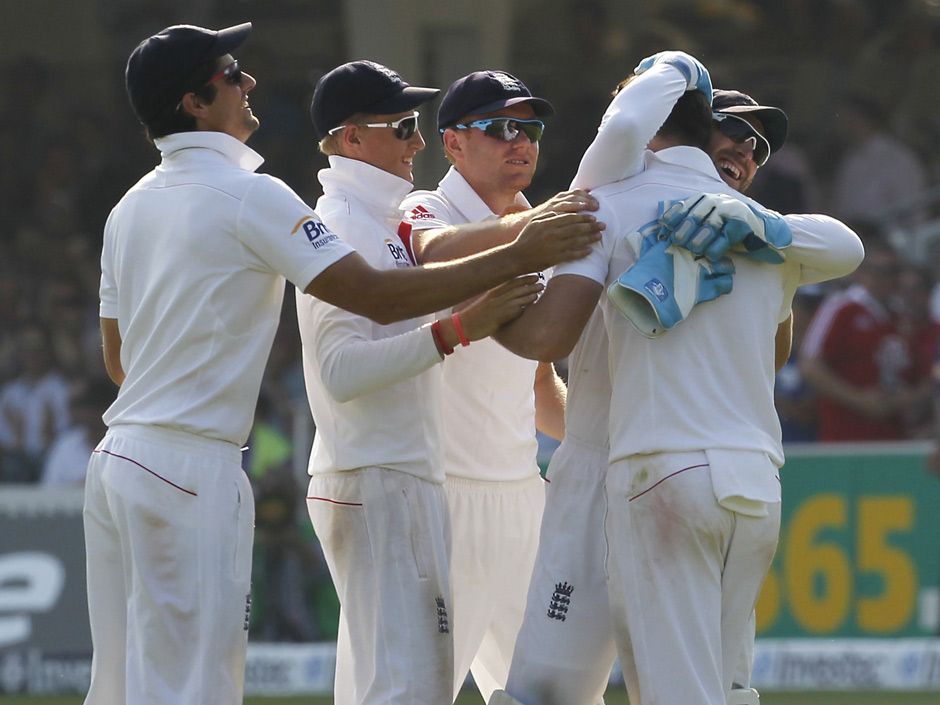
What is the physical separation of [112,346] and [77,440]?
250 inches

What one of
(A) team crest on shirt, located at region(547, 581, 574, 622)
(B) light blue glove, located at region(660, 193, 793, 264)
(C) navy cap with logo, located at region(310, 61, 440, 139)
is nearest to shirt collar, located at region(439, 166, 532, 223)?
(C) navy cap with logo, located at region(310, 61, 440, 139)

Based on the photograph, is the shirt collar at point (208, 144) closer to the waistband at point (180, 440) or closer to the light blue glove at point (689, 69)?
the waistband at point (180, 440)

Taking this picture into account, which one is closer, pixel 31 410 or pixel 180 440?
pixel 180 440

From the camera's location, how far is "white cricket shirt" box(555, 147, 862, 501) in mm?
4184

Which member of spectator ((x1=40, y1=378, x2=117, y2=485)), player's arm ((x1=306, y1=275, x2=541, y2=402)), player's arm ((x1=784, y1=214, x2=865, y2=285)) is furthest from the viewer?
spectator ((x1=40, y1=378, x2=117, y2=485))

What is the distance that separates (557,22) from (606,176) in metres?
9.43

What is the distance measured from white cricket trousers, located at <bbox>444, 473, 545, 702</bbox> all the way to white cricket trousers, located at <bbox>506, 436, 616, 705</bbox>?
0.58 m

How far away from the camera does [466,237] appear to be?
188 inches

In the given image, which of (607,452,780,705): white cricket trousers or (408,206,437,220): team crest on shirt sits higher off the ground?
(408,206,437,220): team crest on shirt

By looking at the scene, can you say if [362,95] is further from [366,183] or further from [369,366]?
[369,366]

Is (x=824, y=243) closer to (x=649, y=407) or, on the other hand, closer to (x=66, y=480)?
(x=649, y=407)

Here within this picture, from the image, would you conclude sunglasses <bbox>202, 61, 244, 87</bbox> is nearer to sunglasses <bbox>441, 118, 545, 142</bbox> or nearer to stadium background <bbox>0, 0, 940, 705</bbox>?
sunglasses <bbox>441, 118, 545, 142</bbox>

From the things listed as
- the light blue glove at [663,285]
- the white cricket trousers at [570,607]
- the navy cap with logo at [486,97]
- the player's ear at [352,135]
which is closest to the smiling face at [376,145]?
the player's ear at [352,135]

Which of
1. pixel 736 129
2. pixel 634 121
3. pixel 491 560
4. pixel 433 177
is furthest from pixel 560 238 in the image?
pixel 433 177
